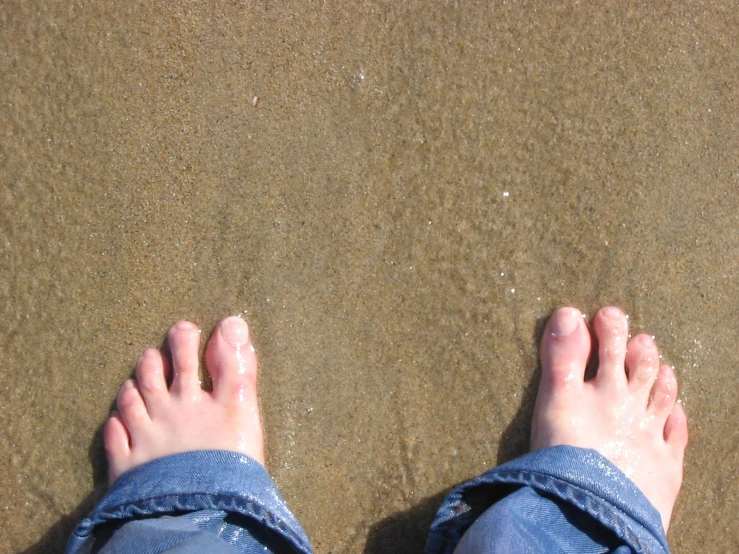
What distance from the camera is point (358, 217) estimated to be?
192cm

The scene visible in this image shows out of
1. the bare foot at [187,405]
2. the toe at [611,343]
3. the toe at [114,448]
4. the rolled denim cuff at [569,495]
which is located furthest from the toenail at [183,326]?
the toe at [611,343]

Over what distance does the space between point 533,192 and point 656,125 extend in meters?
0.44

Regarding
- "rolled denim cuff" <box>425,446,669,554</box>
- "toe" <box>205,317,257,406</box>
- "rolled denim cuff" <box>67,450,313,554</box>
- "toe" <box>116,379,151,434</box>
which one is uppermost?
"toe" <box>205,317,257,406</box>

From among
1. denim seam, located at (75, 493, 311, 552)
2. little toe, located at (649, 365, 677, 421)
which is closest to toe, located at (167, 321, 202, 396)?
denim seam, located at (75, 493, 311, 552)

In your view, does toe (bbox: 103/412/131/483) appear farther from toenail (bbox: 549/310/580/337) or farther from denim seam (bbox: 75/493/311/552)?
toenail (bbox: 549/310/580/337)

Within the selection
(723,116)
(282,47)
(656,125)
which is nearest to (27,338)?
(282,47)

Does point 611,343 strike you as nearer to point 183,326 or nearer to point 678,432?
point 678,432

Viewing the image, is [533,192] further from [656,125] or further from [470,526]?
[470,526]

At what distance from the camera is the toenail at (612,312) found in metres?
1.96

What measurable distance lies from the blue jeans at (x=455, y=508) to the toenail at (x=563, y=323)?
13.6 inches

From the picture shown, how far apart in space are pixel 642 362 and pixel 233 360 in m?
1.29

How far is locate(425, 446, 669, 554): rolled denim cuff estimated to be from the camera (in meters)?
1.77

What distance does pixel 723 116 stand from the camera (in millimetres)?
1959

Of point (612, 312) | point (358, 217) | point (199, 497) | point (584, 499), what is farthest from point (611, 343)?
point (199, 497)
